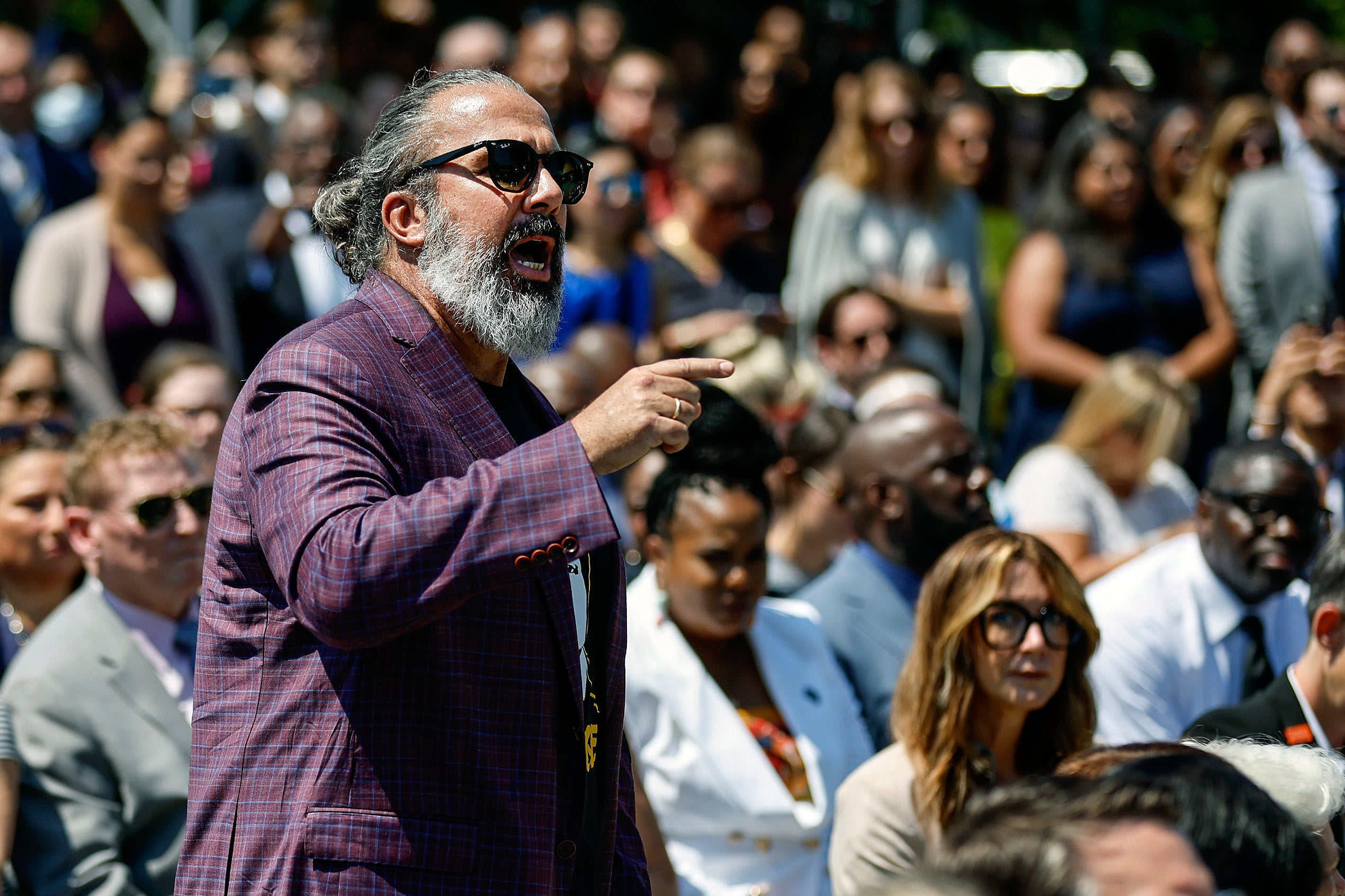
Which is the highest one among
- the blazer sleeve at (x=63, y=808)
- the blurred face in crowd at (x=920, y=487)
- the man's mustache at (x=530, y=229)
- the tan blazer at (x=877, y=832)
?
the man's mustache at (x=530, y=229)

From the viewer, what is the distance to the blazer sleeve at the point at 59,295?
671 centimetres

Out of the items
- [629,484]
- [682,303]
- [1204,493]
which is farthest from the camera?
[682,303]

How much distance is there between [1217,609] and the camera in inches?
193

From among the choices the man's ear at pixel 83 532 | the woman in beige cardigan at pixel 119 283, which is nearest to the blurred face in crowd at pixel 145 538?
the man's ear at pixel 83 532

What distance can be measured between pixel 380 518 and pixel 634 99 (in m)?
6.78

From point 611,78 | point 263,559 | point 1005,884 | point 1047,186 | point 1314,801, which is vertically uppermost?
point 611,78

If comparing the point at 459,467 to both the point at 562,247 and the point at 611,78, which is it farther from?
the point at 611,78

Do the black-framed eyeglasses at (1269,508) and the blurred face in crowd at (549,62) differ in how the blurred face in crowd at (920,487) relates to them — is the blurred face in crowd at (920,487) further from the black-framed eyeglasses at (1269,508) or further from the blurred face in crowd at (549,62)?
the blurred face in crowd at (549,62)

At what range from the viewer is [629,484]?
230 inches

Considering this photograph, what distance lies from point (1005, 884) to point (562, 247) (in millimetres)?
1457

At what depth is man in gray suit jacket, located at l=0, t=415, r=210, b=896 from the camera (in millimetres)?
3680

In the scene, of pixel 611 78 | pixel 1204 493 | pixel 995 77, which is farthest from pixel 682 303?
pixel 995 77

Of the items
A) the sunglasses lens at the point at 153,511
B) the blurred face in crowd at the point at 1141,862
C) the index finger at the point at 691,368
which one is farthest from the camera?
the sunglasses lens at the point at 153,511

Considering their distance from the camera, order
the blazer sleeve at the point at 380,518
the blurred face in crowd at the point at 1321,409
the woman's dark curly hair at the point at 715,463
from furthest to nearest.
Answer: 1. the blurred face in crowd at the point at 1321,409
2. the woman's dark curly hair at the point at 715,463
3. the blazer sleeve at the point at 380,518
